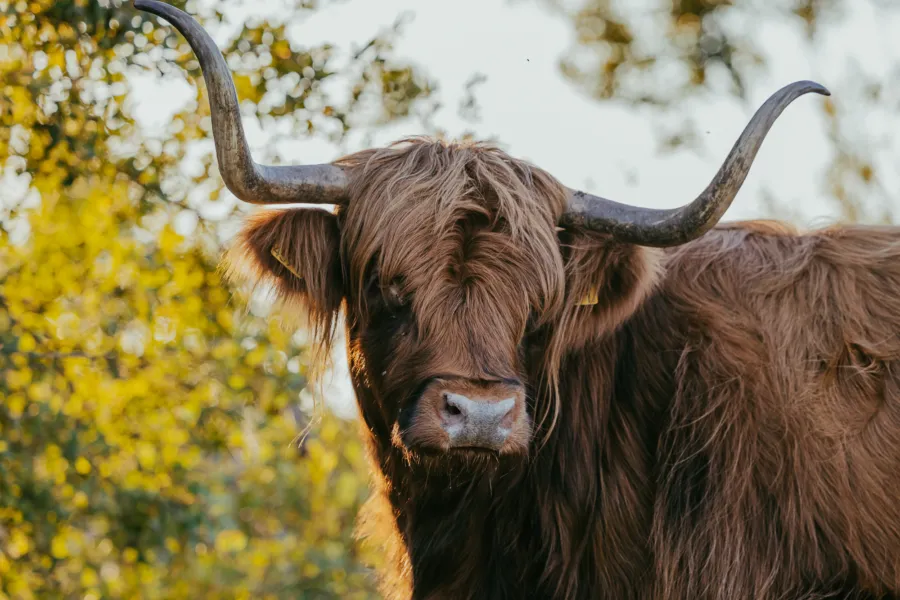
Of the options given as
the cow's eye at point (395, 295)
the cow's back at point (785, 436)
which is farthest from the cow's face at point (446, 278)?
the cow's back at point (785, 436)

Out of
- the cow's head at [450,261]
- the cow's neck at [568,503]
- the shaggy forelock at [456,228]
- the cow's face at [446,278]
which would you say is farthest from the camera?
the cow's neck at [568,503]

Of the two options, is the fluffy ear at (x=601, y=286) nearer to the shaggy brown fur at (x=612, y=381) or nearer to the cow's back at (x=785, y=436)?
the shaggy brown fur at (x=612, y=381)

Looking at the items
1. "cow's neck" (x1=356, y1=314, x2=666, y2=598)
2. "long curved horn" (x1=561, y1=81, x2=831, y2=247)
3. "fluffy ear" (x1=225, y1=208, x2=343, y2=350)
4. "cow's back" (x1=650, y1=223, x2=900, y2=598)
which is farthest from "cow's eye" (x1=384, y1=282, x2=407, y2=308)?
"cow's back" (x1=650, y1=223, x2=900, y2=598)

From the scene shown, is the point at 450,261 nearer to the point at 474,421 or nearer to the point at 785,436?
the point at 474,421

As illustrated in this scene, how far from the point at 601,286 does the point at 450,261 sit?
0.69 meters

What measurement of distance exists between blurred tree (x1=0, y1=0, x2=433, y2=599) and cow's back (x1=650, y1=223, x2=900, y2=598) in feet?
7.44

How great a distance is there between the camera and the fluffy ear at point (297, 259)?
16.6ft

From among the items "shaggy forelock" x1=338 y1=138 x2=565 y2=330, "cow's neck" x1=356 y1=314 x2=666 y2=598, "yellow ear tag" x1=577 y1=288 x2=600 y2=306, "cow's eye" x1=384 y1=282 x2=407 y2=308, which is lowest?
"cow's neck" x1=356 y1=314 x2=666 y2=598

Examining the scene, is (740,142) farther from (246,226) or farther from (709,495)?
(246,226)

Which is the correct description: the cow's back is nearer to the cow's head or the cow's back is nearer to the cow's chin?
the cow's head

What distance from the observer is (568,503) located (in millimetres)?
4984

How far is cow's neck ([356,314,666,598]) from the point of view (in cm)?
496

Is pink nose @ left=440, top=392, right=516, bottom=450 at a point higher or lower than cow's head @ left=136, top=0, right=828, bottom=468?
lower

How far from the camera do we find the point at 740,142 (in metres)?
4.57
